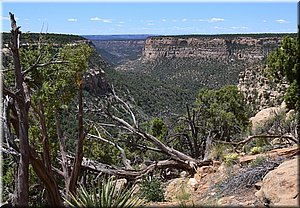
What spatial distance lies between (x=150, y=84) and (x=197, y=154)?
176ft

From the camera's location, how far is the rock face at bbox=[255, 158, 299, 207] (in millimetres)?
5820

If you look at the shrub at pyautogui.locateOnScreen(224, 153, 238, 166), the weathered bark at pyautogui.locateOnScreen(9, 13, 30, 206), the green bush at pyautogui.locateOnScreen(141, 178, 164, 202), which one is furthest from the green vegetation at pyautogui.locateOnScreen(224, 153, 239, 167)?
the weathered bark at pyautogui.locateOnScreen(9, 13, 30, 206)

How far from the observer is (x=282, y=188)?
20.2ft

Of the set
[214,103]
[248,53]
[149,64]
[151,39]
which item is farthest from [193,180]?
[151,39]

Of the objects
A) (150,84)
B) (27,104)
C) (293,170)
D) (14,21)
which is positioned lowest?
(150,84)

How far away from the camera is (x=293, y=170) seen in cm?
650

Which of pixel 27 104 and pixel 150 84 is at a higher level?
pixel 27 104

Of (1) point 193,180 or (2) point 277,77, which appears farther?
(2) point 277,77

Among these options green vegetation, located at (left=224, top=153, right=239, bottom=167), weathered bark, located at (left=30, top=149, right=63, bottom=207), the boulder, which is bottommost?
the boulder

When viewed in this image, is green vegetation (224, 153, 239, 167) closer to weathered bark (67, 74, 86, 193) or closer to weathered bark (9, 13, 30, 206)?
weathered bark (67, 74, 86, 193)

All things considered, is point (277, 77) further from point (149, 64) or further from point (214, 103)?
point (149, 64)

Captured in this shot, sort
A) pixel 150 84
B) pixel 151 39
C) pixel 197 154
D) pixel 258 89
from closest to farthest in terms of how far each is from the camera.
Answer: pixel 197 154 < pixel 258 89 < pixel 150 84 < pixel 151 39

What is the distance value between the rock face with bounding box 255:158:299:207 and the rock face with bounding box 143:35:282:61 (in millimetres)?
73622

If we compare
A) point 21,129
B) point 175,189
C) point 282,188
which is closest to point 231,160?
point 175,189
